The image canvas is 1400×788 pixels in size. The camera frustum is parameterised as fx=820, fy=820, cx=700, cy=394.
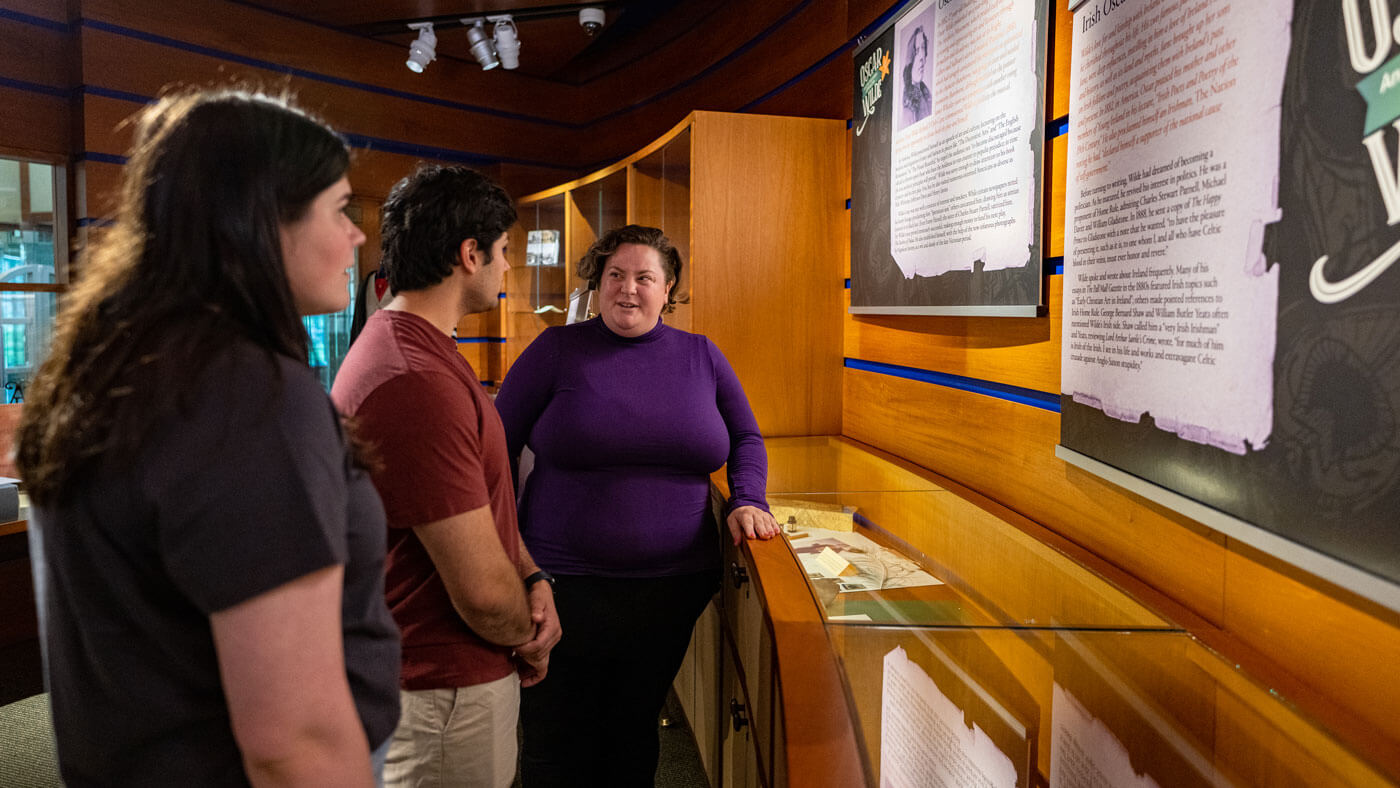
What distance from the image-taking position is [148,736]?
755 mm

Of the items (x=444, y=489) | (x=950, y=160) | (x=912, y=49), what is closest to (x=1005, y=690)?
(x=444, y=489)

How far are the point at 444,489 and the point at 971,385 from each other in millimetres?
1557

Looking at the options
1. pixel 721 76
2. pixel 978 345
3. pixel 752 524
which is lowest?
pixel 752 524

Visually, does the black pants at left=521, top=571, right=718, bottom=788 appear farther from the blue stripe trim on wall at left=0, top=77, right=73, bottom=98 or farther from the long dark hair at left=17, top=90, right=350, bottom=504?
the blue stripe trim on wall at left=0, top=77, right=73, bottom=98

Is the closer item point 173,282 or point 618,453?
point 173,282

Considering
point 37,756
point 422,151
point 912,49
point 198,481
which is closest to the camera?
point 198,481

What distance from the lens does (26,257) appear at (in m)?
4.62

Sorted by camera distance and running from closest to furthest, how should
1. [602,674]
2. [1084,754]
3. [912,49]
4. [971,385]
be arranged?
[1084,754] < [602,674] < [971,385] < [912,49]

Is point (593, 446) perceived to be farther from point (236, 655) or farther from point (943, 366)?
point (236, 655)

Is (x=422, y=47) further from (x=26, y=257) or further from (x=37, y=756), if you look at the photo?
(x=37, y=756)

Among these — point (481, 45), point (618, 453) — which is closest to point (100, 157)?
point (481, 45)

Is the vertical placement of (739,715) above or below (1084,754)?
below

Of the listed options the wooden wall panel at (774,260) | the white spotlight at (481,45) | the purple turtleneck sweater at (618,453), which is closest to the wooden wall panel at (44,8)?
the white spotlight at (481,45)

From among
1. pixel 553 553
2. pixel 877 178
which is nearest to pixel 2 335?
pixel 553 553
